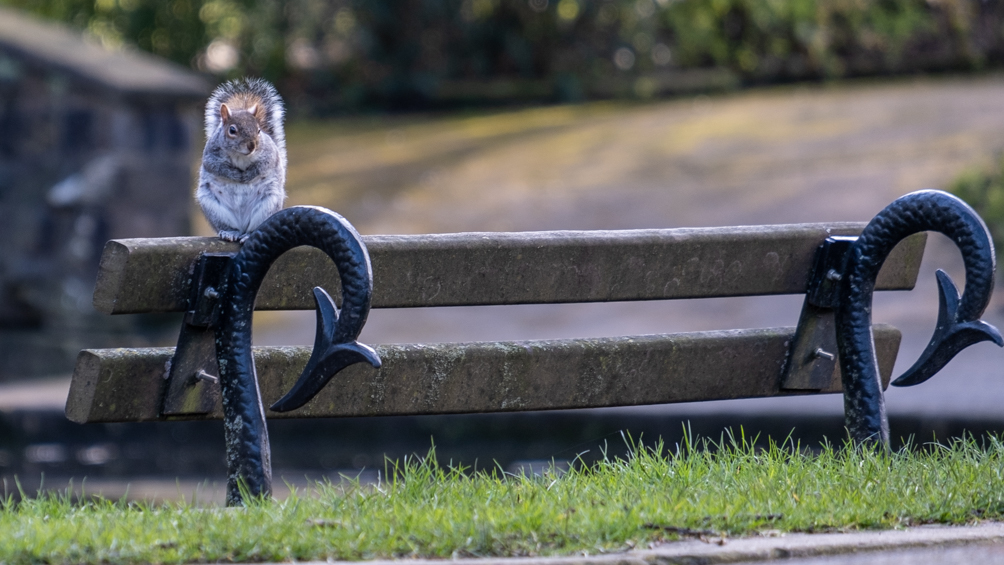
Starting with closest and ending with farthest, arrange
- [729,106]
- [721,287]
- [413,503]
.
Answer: [413,503] → [721,287] → [729,106]

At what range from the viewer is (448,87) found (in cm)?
1638

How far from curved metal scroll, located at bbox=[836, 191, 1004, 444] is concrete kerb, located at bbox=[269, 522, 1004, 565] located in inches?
25.4

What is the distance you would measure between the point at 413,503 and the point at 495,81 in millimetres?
13912

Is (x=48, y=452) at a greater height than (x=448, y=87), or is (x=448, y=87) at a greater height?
(x=448, y=87)

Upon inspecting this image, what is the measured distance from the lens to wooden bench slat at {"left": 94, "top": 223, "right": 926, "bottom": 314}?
3162mm

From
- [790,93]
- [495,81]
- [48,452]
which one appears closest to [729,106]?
[790,93]

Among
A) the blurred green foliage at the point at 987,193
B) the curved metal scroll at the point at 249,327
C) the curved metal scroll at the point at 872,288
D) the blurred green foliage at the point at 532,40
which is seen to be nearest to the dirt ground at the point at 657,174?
the blurred green foliage at the point at 987,193

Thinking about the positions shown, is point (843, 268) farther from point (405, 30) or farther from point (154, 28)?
point (154, 28)

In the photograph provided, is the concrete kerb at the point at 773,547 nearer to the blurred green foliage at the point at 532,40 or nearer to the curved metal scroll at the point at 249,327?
the curved metal scroll at the point at 249,327

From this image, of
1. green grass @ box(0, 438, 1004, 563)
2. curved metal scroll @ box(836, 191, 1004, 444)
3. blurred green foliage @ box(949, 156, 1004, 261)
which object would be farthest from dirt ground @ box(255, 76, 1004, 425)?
green grass @ box(0, 438, 1004, 563)

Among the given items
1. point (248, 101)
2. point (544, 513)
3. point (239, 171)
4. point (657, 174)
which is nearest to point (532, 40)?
point (657, 174)

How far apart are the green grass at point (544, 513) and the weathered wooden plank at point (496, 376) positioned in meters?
0.22

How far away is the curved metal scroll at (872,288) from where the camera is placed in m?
3.41

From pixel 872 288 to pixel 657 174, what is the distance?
861 centimetres
